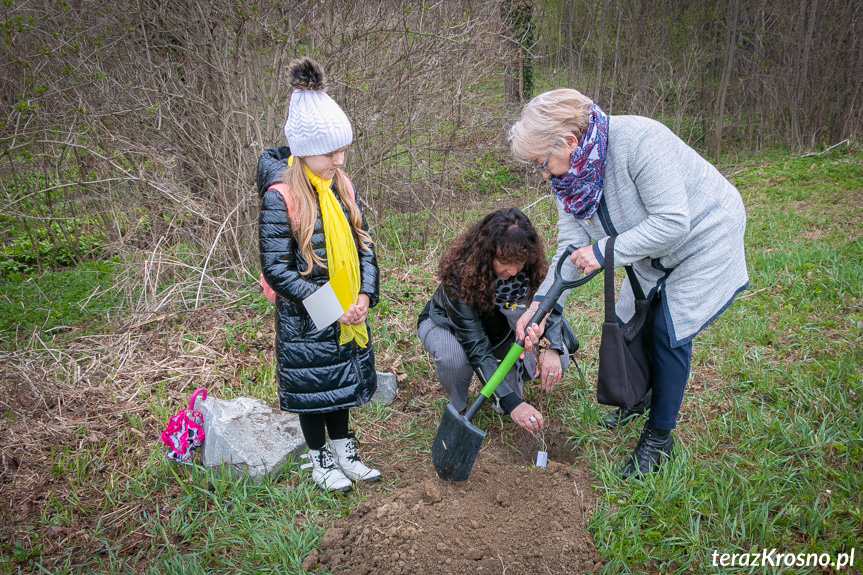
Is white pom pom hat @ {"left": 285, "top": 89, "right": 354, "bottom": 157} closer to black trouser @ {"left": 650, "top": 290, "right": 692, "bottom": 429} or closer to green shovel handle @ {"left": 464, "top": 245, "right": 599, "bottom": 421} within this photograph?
green shovel handle @ {"left": 464, "top": 245, "right": 599, "bottom": 421}

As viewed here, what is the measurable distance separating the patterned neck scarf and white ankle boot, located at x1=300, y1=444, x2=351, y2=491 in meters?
1.64

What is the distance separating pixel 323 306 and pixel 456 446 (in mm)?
869

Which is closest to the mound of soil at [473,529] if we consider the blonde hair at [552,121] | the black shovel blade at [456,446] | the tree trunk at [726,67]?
the black shovel blade at [456,446]

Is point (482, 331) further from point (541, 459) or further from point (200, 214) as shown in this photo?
point (200, 214)

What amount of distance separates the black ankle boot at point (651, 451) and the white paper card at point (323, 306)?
1522 millimetres

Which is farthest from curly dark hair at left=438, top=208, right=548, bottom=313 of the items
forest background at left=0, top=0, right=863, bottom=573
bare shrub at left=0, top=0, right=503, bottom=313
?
bare shrub at left=0, top=0, right=503, bottom=313

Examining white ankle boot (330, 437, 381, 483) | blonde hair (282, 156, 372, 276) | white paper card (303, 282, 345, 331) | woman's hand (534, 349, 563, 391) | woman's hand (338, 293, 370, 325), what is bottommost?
white ankle boot (330, 437, 381, 483)

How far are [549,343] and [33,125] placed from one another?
449cm

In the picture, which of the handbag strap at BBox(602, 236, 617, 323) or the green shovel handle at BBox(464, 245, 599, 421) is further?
the green shovel handle at BBox(464, 245, 599, 421)

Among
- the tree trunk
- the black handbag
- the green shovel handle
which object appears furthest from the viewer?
the tree trunk

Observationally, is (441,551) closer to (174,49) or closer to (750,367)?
(750,367)

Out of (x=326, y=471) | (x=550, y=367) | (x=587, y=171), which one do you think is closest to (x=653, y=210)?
(x=587, y=171)

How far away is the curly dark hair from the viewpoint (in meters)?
2.72

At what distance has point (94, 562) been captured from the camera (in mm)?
2396
